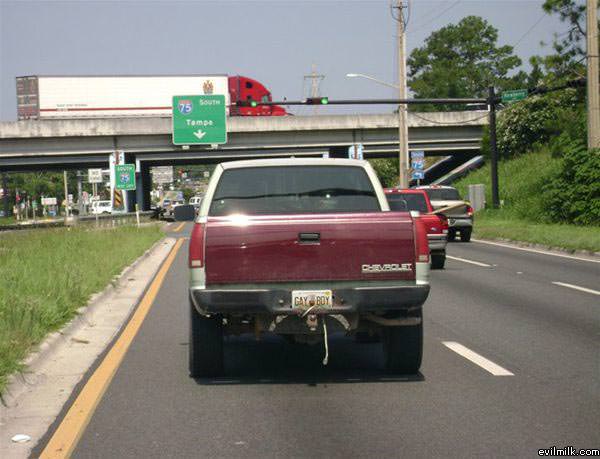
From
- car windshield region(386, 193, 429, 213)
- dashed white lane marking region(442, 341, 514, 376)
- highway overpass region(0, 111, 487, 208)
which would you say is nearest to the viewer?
dashed white lane marking region(442, 341, 514, 376)

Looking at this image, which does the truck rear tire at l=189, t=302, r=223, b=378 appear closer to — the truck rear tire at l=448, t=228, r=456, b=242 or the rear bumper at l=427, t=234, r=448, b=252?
the rear bumper at l=427, t=234, r=448, b=252

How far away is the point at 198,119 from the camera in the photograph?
→ 54.0m

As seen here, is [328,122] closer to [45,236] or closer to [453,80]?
[45,236]

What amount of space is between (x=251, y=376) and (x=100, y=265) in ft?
34.4

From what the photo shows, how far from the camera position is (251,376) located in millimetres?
8297

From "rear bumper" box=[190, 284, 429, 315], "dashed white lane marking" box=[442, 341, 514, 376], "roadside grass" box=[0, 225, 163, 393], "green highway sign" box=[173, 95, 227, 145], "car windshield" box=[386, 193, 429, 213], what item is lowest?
"dashed white lane marking" box=[442, 341, 514, 376]

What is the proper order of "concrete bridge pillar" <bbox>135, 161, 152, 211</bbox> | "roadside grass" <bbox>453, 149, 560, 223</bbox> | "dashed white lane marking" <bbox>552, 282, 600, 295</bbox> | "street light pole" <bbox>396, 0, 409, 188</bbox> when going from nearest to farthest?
"dashed white lane marking" <bbox>552, 282, 600, 295</bbox> → "roadside grass" <bbox>453, 149, 560, 223</bbox> → "street light pole" <bbox>396, 0, 409, 188</bbox> → "concrete bridge pillar" <bbox>135, 161, 152, 211</bbox>

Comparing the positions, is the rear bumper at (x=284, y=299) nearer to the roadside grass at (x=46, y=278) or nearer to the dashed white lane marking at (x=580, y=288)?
the roadside grass at (x=46, y=278)

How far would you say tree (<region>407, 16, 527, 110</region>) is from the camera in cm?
11638

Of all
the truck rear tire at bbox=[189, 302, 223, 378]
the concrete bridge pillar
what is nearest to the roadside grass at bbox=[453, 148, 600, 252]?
the truck rear tire at bbox=[189, 302, 223, 378]

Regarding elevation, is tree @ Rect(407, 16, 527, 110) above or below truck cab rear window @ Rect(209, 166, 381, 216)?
above

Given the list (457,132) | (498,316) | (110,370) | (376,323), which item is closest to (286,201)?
(376,323)

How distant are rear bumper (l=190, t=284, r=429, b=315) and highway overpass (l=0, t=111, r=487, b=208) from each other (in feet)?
167

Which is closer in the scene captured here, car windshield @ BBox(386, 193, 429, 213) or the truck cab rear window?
the truck cab rear window
